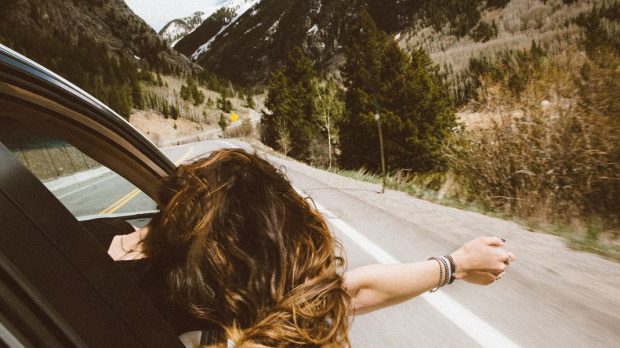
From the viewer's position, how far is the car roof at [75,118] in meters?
0.99

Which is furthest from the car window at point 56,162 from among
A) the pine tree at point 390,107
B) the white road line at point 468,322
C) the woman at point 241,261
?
the pine tree at point 390,107

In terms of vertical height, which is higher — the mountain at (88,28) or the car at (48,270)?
the mountain at (88,28)

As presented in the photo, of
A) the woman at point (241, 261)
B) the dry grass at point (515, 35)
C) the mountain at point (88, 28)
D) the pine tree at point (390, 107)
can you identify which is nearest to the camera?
the woman at point (241, 261)

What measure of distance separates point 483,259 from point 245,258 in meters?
1.03

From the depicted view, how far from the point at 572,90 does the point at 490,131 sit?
1599mm

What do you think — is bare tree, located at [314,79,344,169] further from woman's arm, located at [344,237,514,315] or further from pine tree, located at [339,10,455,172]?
woman's arm, located at [344,237,514,315]

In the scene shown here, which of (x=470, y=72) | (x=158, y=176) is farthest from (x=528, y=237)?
(x=470, y=72)

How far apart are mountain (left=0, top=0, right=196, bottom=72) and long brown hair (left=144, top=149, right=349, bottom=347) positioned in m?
102

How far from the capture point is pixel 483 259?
59.3 inches

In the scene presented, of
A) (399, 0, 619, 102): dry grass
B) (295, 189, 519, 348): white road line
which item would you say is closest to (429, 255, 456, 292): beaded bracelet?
(295, 189, 519, 348): white road line

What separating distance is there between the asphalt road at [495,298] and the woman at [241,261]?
41cm

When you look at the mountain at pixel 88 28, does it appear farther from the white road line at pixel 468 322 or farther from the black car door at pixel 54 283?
the black car door at pixel 54 283

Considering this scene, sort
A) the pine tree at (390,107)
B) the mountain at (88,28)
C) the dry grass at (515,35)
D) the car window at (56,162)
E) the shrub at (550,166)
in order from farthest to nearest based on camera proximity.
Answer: the mountain at (88,28) → the dry grass at (515,35) → the pine tree at (390,107) → the shrub at (550,166) → the car window at (56,162)

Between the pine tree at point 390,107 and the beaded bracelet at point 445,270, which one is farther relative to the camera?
the pine tree at point 390,107
